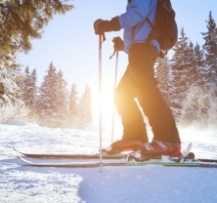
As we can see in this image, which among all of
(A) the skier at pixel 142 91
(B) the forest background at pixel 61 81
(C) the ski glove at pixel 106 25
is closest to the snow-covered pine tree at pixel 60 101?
(B) the forest background at pixel 61 81

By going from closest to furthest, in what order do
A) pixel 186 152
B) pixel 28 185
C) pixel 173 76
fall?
pixel 28 185 < pixel 186 152 < pixel 173 76

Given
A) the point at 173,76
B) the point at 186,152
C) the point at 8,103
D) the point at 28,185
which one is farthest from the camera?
the point at 173,76

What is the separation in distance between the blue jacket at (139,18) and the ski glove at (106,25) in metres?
0.06

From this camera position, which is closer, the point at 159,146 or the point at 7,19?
the point at 159,146

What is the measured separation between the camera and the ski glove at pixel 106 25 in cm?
344

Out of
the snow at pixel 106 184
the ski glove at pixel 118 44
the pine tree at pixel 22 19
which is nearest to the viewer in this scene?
the snow at pixel 106 184

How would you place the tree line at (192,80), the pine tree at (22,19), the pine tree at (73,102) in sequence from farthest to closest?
the pine tree at (73,102) → the tree line at (192,80) → the pine tree at (22,19)

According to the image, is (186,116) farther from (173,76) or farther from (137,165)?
(137,165)

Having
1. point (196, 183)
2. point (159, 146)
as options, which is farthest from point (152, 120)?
point (196, 183)

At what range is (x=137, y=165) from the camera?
2.69 meters

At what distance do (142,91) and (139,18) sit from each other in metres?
0.89

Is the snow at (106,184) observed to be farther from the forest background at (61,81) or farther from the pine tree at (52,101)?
the pine tree at (52,101)

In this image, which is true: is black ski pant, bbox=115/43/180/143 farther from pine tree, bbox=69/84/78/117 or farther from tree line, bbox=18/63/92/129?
pine tree, bbox=69/84/78/117

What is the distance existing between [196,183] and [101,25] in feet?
6.97
